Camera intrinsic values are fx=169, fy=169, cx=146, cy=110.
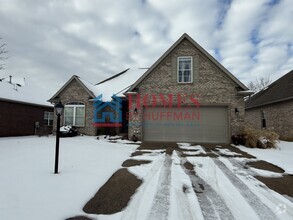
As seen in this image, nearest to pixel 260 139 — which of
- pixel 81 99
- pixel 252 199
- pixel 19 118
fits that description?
pixel 252 199

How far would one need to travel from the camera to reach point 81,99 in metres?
15.7

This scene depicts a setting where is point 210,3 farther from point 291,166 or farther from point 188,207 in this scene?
point 188,207

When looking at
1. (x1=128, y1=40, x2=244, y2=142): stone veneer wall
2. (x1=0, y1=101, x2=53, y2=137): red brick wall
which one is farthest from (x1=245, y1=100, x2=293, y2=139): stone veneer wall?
(x1=0, y1=101, x2=53, y2=137): red brick wall

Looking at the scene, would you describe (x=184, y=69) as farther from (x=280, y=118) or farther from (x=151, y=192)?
(x=151, y=192)

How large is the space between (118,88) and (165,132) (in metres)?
8.02

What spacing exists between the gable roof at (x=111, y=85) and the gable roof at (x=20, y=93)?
115 inches

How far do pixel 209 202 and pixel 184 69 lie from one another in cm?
1025

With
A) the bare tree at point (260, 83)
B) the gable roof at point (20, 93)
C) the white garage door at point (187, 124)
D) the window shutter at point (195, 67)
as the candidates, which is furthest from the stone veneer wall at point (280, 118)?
the bare tree at point (260, 83)

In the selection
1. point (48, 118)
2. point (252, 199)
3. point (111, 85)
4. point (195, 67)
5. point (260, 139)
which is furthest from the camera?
point (48, 118)

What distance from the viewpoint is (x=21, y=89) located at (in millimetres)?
18594

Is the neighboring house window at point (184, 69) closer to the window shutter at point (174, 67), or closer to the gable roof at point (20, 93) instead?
the window shutter at point (174, 67)

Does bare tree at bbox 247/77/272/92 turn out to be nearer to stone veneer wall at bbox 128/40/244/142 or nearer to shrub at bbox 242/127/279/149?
stone veneer wall at bbox 128/40/244/142

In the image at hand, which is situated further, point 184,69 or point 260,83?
point 260,83

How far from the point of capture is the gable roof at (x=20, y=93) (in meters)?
15.5
